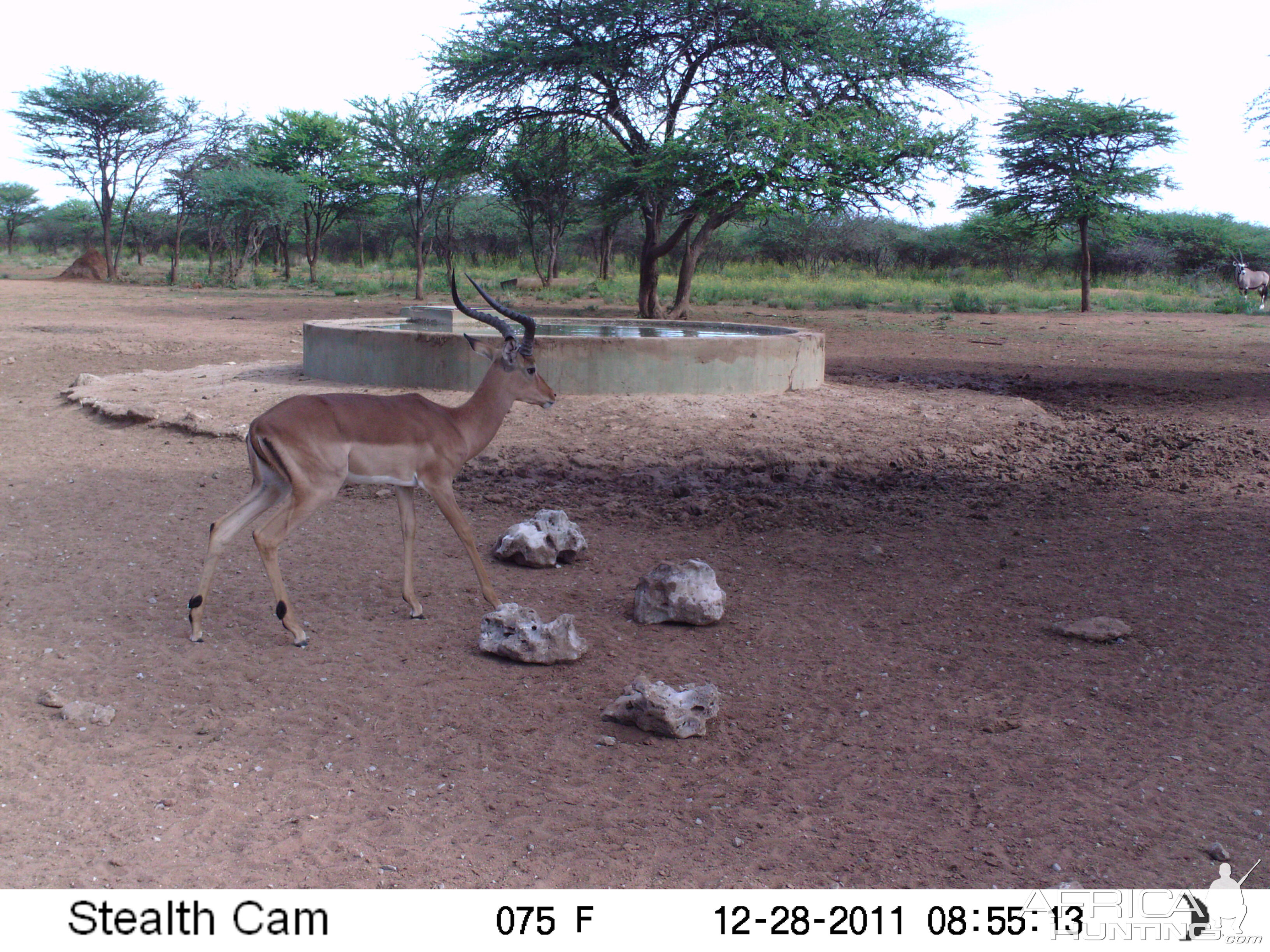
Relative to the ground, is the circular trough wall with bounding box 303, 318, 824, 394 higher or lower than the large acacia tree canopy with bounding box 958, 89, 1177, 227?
lower

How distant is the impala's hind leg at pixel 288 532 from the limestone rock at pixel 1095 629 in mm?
3401

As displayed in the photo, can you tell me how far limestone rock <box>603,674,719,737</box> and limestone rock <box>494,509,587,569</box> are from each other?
197 cm

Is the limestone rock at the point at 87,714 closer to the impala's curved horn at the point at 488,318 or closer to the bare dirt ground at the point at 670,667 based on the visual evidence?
the bare dirt ground at the point at 670,667

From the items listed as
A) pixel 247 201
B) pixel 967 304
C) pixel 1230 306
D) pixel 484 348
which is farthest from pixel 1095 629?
pixel 247 201

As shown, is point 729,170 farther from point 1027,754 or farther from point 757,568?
point 1027,754

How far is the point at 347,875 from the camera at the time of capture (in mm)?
2900

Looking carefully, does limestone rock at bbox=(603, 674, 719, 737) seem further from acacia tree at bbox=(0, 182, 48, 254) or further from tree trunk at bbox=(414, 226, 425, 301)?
acacia tree at bbox=(0, 182, 48, 254)

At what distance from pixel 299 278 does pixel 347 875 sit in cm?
3747

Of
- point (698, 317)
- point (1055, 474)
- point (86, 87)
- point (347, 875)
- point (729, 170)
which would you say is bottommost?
point (347, 875)

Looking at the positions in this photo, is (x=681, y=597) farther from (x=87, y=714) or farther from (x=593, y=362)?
(x=593, y=362)

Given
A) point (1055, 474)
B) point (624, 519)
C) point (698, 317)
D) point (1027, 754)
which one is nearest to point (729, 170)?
point (698, 317)

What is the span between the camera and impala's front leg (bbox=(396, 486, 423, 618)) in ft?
16.4

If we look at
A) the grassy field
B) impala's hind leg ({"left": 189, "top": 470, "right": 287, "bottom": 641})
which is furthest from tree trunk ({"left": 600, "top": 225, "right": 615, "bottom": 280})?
impala's hind leg ({"left": 189, "top": 470, "right": 287, "bottom": 641})

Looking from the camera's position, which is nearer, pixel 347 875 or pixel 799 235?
pixel 347 875
